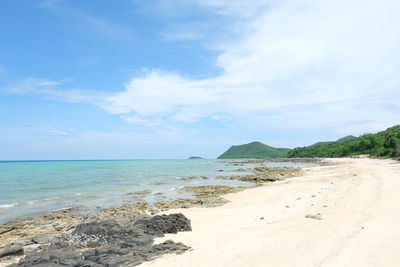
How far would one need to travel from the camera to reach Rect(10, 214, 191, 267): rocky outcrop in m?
6.44

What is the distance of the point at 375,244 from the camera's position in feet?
20.8

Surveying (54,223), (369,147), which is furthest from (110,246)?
(369,147)

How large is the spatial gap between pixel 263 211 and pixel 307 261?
6.30 m

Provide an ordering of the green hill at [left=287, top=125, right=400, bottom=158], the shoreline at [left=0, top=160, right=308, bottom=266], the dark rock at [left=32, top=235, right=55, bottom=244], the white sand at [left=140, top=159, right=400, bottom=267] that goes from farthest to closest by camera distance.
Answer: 1. the green hill at [left=287, top=125, right=400, bottom=158]
2. the shoreline at [left=0, top=160, right=308, bottom=266]
3. the dark rock at [left=32, top=235, right=55, bottom=244]
4. the white sand at [left=140, top=159, right=400, bottom=267]

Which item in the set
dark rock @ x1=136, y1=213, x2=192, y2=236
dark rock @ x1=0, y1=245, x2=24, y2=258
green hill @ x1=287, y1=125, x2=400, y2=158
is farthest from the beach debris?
green hill @ x1=287, y1=125, x2=400, y2=158

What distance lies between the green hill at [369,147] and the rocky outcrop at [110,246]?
161 ft

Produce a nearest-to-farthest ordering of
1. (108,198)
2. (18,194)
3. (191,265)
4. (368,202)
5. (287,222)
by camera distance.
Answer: (191,265), (287,222), (368,202), (108,198), (18,194)

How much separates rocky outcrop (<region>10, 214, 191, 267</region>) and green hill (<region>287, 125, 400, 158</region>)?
1926 inches

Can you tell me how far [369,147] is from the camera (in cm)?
7575

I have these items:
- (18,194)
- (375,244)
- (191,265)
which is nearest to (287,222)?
(375,244)

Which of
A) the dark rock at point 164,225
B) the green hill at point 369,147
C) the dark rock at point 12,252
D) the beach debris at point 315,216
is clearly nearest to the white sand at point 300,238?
the beach debris at point 315,216

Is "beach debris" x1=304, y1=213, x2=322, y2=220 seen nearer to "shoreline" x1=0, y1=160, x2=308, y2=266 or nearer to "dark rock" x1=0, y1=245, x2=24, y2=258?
"shoreline" x1=0, y1=160, x2=308, y2=266

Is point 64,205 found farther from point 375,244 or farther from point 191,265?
point 375,244

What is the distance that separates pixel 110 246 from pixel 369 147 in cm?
8566
